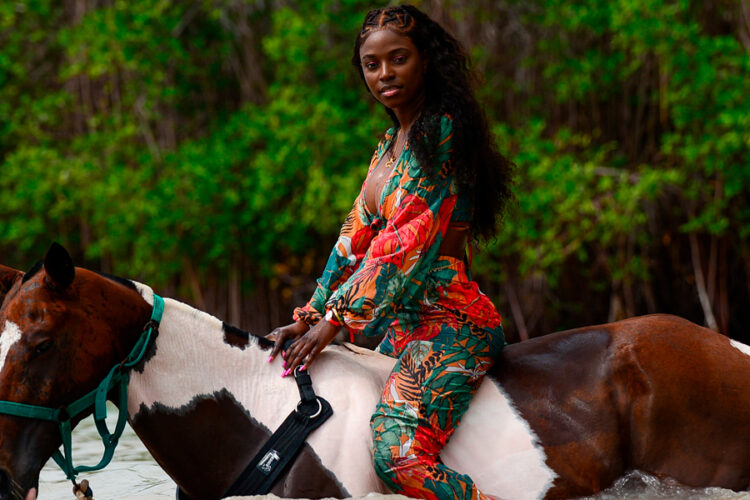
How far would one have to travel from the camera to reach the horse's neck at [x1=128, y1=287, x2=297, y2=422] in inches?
99.9

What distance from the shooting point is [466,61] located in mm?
2754

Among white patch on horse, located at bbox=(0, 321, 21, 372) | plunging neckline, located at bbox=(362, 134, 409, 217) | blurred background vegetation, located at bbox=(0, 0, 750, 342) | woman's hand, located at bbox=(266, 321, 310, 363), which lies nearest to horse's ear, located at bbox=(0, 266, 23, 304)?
white patch on horse, located at bbox=(0, 321, 21, 372)

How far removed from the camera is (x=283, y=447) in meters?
2.51

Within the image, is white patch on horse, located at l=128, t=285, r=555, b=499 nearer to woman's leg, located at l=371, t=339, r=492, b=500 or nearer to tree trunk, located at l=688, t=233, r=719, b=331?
woman's leg, located at l=371, t=339, r=492, b=500

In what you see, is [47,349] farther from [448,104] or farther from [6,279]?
[448,104]

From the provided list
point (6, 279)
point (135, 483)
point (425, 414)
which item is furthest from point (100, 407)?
point (135, 483)

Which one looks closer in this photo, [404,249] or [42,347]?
[42,347]

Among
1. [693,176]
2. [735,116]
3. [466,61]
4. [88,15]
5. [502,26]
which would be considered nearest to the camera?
[466,61]

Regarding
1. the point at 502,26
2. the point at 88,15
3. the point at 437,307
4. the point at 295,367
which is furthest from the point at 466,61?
the point at 88,15

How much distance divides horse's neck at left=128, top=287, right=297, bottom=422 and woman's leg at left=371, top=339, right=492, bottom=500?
33 centimetres

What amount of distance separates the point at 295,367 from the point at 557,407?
2.62 ft

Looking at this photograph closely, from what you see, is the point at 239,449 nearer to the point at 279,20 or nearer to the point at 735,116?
the point at 735,116

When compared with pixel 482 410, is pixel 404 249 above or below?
above

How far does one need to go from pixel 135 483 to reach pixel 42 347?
6.33ft
